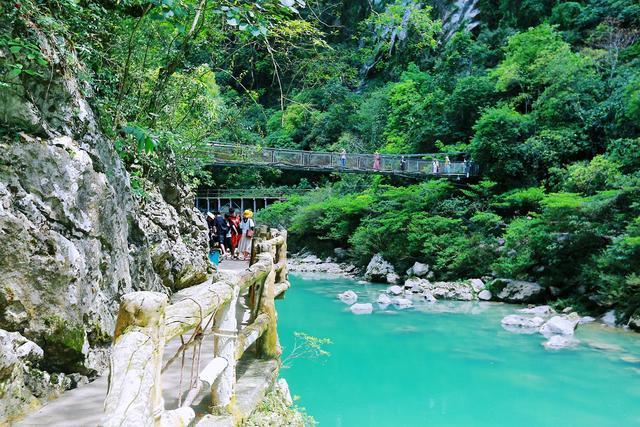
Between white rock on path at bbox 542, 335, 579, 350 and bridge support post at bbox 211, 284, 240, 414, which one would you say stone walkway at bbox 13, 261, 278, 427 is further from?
white rock on path at bbox 542, 335, 579, 350

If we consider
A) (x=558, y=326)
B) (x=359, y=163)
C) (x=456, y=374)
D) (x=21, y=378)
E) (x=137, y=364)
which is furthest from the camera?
(x=359, y=163)

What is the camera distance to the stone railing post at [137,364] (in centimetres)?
116

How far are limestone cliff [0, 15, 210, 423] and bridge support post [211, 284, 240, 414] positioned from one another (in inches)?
42.1

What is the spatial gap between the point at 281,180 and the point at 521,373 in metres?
22.3

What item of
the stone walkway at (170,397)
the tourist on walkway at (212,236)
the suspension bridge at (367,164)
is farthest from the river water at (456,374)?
the suspension bridge at (367,164)

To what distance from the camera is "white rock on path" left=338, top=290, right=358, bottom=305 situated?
13045 mm

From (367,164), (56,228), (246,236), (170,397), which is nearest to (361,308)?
(246,236)

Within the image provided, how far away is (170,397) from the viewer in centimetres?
247

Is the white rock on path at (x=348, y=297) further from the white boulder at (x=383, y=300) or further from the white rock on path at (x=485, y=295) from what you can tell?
the white rock on path at (x=485, y=295)

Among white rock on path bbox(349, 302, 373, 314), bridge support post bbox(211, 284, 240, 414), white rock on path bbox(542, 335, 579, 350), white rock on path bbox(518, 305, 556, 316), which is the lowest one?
white rock on path bbox(349, 302, 373, 314)

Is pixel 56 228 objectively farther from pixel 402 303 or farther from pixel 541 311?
pixel 541 311

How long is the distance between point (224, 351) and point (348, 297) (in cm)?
1133

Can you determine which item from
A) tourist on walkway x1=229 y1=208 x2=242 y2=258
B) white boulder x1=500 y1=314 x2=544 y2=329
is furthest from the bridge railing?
white boulder x1=500 y1=314 x2=544 y2=329

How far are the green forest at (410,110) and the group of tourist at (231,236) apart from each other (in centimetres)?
90
